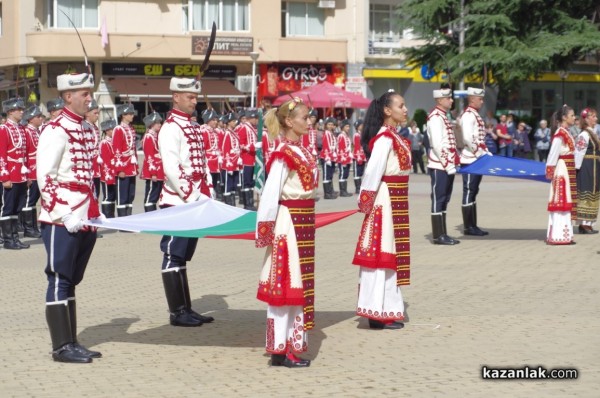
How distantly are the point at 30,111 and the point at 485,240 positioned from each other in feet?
24.5

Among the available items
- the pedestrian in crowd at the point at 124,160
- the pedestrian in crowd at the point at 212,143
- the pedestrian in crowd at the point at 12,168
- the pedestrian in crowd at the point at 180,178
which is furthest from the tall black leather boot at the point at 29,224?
the pedestrian in crowd at the point at 180,178

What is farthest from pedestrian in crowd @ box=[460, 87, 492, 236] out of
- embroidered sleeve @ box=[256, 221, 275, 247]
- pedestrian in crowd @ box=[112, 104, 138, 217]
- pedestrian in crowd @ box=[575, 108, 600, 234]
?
embroidered sleeve @ box=[256, 221, 275, 247]

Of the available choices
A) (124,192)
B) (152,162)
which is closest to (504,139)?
(152,162)

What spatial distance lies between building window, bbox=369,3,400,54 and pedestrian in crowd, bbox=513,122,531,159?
1160cm

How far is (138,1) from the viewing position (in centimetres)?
5138

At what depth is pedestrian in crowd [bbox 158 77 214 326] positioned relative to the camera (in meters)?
10.7

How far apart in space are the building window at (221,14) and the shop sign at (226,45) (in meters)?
0.79

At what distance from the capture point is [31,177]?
18.7 m

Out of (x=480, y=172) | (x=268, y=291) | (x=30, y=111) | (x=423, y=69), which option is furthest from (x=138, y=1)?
(x=268, y=291)

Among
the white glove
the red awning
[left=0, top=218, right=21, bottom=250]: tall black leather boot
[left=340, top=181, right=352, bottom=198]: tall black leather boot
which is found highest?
the red awning

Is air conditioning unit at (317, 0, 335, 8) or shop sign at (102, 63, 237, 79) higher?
air conditioning unit at (317, 0, 335, 8)

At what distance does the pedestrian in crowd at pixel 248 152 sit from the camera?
87.8 feet

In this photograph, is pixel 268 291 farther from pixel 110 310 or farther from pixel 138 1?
pixel 138 1

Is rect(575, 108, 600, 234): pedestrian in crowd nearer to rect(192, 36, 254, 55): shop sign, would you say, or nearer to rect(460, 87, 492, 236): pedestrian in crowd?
rect(460, 87, 492, 236): pedestrian in crowd
